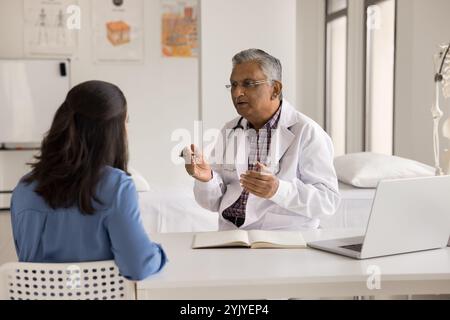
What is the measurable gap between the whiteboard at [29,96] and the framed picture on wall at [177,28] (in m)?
0.99

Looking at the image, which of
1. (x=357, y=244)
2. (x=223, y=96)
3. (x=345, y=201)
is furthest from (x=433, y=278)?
(x=223, y=96)

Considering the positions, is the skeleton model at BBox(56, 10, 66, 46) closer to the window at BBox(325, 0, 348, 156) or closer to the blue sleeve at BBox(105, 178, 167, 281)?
the window at BBox(325, 0, 348, 156)

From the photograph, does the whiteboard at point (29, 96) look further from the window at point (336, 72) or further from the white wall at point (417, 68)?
the white wall at point (417, 68)

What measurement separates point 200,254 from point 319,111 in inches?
213

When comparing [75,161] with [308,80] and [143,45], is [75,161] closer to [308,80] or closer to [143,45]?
[143,45]

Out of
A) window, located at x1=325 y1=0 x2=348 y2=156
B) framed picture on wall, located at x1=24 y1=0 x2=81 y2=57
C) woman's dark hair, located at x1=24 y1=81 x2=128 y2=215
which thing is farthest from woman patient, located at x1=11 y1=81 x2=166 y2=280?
window, located at x1=325 y1=0 x2=348 y2=156

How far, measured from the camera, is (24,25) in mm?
5902

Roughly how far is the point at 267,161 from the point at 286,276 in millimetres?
841

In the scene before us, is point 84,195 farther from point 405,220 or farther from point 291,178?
point 291,178

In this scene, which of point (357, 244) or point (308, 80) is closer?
point (357, 244)

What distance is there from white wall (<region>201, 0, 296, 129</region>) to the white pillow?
0.96 m

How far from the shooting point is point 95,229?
149 cm

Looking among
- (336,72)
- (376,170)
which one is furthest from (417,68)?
(336,72)

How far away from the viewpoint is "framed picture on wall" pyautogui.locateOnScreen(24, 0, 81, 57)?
5.91 m
